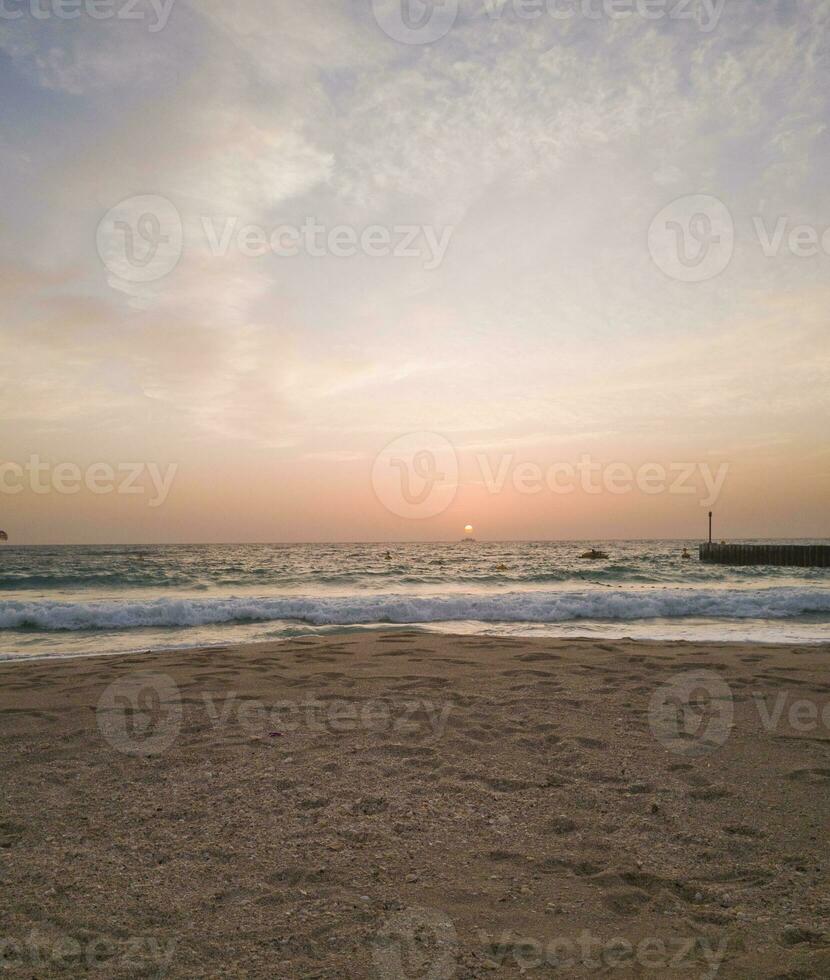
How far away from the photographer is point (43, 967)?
2783mm

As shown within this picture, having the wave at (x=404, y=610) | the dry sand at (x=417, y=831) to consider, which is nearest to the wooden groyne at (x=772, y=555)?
the wave at (x=404, y=610)

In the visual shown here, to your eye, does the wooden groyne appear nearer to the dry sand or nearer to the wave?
the wave

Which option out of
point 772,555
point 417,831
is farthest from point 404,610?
point 772,555

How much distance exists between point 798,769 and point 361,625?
11461mm

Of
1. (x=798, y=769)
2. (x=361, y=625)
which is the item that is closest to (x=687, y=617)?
(x=361, y=625)

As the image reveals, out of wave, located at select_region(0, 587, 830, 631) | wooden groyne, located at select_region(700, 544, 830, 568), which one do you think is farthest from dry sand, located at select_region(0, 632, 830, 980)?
wooden groyne, located at select_region(700, 544, 830, 568)

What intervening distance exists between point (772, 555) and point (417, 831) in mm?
49949

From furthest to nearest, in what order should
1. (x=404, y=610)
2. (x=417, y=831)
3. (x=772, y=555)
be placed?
1. (x=772, y=555)
2. (x=404, y=610)
3. (x=417, y=831)

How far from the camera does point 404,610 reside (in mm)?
17203

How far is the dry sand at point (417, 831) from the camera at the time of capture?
2912 mm

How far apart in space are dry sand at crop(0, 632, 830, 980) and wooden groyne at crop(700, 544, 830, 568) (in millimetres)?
43930

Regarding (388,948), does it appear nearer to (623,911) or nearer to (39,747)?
(623,911)

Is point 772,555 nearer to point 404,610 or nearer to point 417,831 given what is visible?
point 404,610

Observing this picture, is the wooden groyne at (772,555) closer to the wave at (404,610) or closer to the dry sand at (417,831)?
the wave at (404,610)
